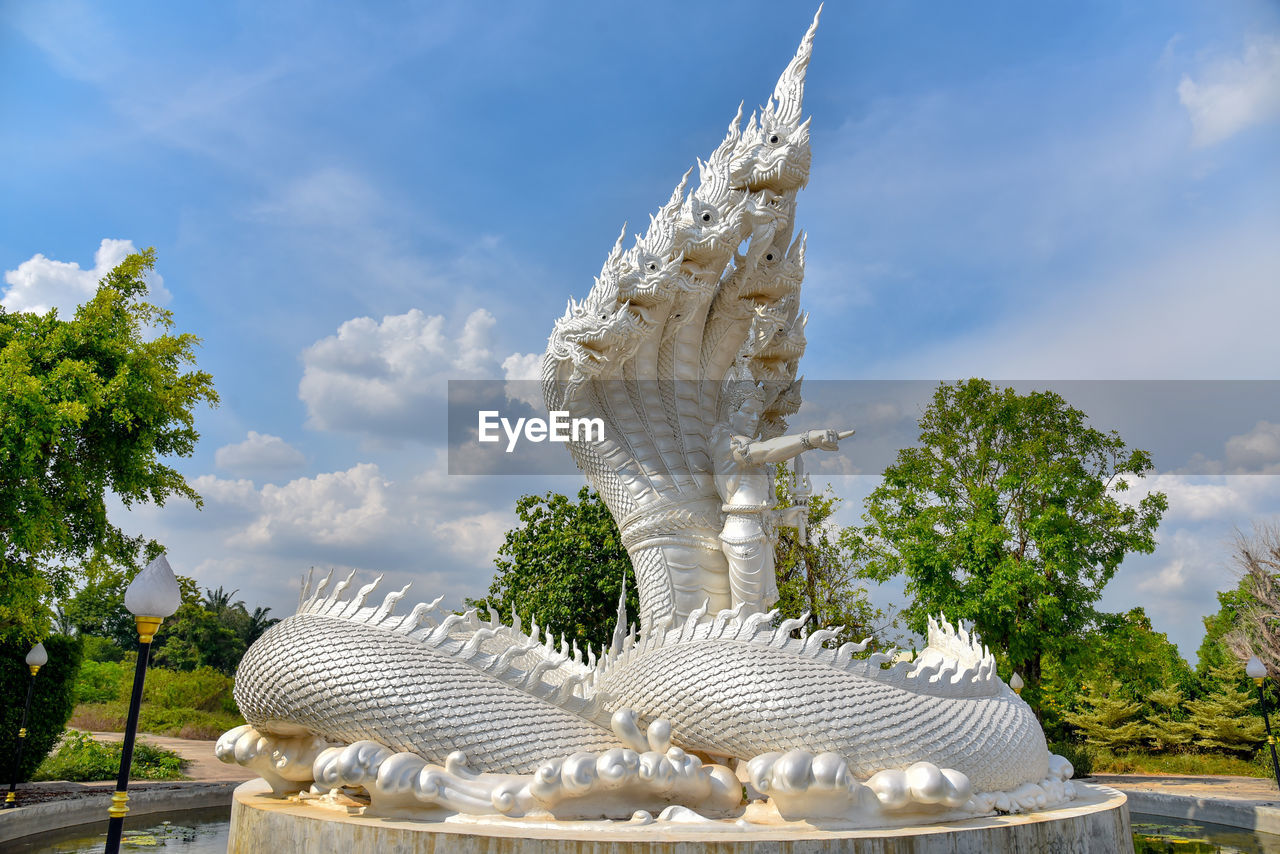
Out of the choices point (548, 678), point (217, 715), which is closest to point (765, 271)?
point (548, 678)

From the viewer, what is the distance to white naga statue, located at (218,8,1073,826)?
4496 mm

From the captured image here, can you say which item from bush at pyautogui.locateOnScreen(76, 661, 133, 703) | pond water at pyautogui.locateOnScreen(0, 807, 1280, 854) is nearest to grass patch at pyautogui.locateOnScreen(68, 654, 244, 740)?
bush at pyautogui.locateOnScreen(76, 661, 133, 703)

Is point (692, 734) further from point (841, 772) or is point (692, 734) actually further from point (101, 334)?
point (101, 334)

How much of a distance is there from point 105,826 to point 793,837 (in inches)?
341

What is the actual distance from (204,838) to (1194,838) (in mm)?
10759

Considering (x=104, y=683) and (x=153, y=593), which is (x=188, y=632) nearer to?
(x=104, y=683)

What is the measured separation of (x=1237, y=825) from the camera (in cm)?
1000

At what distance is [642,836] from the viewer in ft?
13.6

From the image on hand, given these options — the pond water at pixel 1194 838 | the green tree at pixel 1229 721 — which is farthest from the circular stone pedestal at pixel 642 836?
the green tree at pixel 1229 721

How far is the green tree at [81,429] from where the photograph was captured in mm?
11102

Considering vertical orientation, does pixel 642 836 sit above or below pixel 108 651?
below

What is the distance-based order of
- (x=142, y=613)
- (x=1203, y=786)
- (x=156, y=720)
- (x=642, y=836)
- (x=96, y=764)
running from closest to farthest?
1. (x=642, y=836)
2. (x=142, y=613)
3. (x=96, y=764)
4. (x=1203, y=786)
5. (x=156, y=720)

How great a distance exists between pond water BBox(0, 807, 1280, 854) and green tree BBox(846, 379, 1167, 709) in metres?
4.58

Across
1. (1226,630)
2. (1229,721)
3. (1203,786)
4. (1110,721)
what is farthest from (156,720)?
(1226,630)
